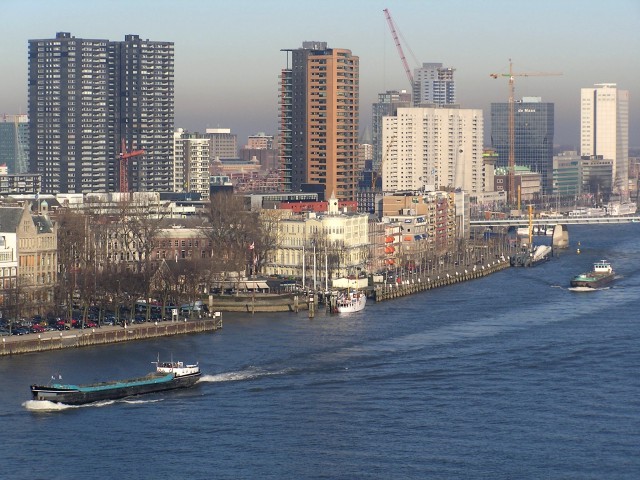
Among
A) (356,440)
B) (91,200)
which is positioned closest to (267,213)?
(91,200)

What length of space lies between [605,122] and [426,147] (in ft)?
203

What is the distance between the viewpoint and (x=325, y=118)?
230 ft

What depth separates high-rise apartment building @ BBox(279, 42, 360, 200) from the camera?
69938 millimetres

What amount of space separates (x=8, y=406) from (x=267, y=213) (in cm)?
2360

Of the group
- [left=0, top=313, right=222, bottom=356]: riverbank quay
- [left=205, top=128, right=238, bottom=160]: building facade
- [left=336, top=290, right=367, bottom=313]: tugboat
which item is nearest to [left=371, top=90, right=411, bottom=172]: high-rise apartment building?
[left=205, top=128, right=238, bottom=160]: building facade

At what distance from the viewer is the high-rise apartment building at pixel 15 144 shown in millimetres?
94938

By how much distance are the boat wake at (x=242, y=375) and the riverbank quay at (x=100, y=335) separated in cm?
437

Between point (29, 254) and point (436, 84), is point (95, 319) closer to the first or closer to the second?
point (29, 254)

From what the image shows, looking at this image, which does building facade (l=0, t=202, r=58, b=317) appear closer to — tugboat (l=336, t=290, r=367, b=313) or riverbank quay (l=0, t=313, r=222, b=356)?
riverbank quay (l=0, t=313, r=222, b=356)

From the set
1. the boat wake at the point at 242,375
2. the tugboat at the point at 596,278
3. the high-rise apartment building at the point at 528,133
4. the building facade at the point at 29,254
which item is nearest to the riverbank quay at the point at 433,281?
the tugboat at the point at 596,278

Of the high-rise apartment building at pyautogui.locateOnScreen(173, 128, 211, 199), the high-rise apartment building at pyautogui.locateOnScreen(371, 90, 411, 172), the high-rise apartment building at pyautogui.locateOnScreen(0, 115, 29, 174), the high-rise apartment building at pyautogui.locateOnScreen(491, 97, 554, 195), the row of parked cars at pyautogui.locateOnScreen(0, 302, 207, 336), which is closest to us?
the row of parked cars at pyautogui.locateOnScreen(0, 302, 207, 336)

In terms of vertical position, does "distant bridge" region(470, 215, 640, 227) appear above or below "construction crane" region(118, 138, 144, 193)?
below

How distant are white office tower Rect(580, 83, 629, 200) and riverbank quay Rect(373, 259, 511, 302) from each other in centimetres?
9509

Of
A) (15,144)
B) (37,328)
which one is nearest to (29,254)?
(37,328)
